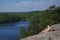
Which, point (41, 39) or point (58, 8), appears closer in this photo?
point (41, 39)

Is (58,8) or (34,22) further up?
(58,8)

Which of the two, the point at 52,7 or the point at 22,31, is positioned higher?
the point at 52,7

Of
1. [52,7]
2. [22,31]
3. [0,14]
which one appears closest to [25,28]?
[22,31]

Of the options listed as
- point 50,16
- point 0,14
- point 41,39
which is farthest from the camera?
point 0,14

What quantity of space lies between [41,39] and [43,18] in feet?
8.80

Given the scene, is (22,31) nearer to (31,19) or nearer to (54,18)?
(31,19)

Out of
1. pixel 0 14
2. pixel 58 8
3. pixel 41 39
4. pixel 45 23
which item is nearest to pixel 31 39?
pixel 41 39

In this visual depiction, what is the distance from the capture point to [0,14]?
8016 millimetres

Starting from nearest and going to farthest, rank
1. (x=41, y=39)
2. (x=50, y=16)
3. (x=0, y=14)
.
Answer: (x=41, y=39), (x=50, y=16), (x=0, y=14)

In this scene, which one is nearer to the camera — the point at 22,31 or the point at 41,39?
the point at 41,39

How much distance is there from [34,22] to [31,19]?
0.13 metres

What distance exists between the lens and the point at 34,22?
5.63 meters

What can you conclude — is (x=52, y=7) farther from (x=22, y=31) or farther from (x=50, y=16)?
(x=22, y=31)

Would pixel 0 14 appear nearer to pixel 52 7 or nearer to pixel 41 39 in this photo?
pixel 52 7
